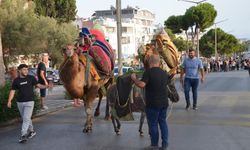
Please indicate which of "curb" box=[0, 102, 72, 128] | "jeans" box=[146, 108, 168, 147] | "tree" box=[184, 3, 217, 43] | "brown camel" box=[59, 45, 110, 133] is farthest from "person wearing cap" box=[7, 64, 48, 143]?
"tree" box=[184, 3, 217, 43]

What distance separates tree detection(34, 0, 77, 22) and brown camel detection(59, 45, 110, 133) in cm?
4244

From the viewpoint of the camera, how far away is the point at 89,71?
11.4 metres

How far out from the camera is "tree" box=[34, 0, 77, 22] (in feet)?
174

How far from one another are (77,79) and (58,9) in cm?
4481

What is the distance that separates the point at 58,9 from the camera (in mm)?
54719

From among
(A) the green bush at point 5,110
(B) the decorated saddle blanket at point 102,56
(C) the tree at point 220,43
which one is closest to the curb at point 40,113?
(A) the green bush at point 5,110

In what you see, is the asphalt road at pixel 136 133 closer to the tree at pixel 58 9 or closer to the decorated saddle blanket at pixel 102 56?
the decorated saddle blanket at pixel 102 56

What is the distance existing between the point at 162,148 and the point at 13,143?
3.11 meters

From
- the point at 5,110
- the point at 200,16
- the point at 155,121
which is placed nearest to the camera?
the point at 155,121

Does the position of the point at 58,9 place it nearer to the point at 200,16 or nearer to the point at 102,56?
the point at 200,16

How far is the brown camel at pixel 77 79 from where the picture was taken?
10719 millimetres

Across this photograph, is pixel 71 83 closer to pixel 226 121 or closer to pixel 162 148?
pixel 162 148

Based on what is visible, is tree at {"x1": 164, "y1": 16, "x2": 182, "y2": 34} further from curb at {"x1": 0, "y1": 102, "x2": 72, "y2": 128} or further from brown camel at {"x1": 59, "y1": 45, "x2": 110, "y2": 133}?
brown camel at {"x1": 59, "y1": 45, "x2": 110, "y2": 133}

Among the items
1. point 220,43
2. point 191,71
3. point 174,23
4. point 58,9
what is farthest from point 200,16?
point 191,71
